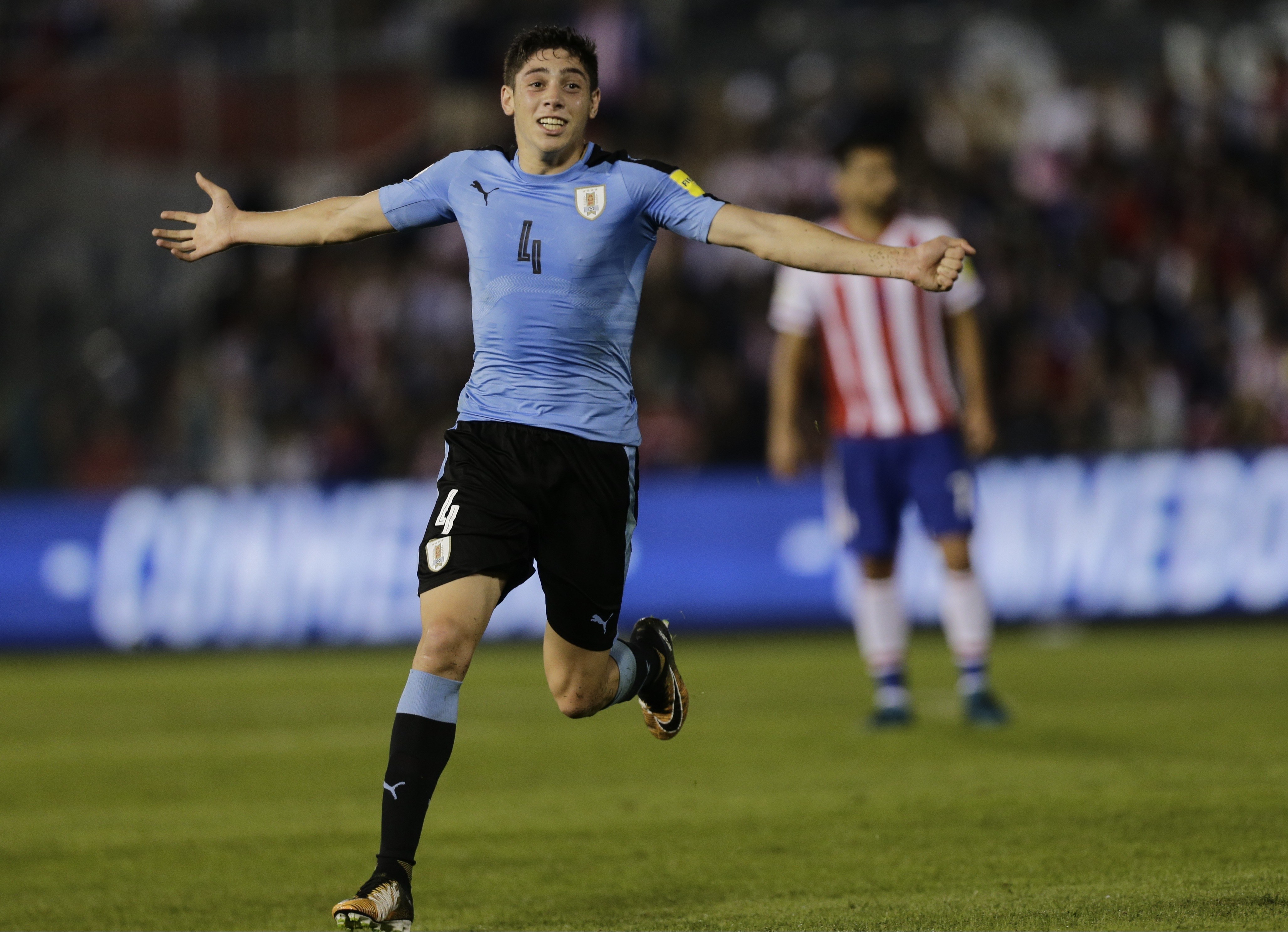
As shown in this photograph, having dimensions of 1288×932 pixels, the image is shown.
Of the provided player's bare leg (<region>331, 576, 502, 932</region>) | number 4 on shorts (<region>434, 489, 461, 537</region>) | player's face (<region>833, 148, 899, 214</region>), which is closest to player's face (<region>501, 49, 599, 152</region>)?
number 4 on shorts (<region>434, 489, 461, 537</region>)

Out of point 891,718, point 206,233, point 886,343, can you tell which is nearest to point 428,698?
point 206,233

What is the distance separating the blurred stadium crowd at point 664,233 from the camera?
15.2 m

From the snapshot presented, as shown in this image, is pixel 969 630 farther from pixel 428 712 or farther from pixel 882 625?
pixel 428 712

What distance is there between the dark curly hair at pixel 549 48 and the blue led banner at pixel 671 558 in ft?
28.1

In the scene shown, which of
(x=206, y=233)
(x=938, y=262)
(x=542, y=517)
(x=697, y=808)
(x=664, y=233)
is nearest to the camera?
(x=938, y=262)

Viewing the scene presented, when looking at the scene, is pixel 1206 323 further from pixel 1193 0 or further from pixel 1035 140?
pixel 1193 0

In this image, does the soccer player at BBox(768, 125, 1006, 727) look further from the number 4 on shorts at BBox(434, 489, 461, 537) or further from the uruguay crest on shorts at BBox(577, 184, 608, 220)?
the number 4 on shorts at BBox(434, 489, 461, 537)

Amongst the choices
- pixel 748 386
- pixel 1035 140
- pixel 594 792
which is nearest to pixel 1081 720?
pixel 594 792

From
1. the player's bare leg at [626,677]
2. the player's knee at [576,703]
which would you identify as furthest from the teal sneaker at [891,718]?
the player's knee at [576,703]

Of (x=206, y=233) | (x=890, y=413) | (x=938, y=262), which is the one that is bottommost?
(x=890, y=413)

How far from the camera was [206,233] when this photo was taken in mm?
5340

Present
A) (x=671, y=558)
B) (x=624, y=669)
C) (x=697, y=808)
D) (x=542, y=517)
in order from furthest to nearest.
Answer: (x=671, y=558), (x=697, y=808), (x=624, y=669), (x=542, y=517)

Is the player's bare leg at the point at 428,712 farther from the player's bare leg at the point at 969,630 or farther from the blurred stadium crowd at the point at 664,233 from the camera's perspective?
the blurred stadium crowd at the point at 664,233

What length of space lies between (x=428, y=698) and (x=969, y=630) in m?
4.41
